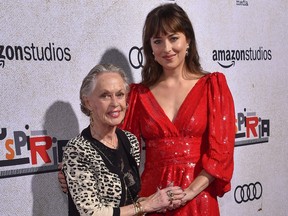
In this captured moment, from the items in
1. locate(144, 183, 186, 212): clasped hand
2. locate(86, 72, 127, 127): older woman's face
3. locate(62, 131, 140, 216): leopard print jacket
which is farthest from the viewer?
locate(144, 183, 186, 212): clasped hand

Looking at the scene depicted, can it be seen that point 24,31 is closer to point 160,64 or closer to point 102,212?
point 160,64

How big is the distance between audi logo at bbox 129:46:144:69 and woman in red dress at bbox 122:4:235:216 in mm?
379

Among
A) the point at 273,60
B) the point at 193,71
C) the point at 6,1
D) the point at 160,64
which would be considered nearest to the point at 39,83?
the point at 6,1

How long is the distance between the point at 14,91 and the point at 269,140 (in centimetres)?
181

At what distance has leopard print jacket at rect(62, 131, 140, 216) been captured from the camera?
1.46 meters

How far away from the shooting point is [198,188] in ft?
6.30

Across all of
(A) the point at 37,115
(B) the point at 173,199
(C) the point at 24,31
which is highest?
(C) the point at 24,31

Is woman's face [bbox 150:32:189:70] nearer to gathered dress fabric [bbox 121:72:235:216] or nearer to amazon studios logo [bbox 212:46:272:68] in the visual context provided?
gathered dress fabric [bbox 121:72:235:216]

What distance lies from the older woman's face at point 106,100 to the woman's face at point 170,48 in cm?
42


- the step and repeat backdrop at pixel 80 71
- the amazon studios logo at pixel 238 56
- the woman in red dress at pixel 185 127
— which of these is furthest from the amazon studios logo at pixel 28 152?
the amazon studios logo at pixel 238 56

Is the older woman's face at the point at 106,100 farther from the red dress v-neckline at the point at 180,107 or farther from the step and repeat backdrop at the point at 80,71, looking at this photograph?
the step and repeat backdrop at the point at 80,71

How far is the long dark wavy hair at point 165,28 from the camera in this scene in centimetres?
195

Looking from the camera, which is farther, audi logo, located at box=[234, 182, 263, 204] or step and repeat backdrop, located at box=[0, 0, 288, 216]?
audi logo, located at box=[234, 182, 263, 204]

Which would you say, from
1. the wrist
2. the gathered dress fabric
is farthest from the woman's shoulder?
the gathered dress fabric
